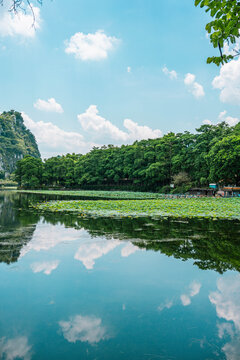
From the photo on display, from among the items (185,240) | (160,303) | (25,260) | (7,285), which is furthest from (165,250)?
(7,285)

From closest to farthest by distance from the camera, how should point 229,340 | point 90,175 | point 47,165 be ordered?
point 229,340
point 90,175
point 47,165

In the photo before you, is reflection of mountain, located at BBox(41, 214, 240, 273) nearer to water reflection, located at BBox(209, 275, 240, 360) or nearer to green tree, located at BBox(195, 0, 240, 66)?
water reflection, located at BBox(209, 275, 240, 360)

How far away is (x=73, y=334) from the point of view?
2.68 meters

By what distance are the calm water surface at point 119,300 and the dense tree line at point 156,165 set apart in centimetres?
2608

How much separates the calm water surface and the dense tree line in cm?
2608

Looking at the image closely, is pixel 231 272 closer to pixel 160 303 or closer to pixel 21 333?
pixel 160 303

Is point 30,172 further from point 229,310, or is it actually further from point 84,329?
point 229,310

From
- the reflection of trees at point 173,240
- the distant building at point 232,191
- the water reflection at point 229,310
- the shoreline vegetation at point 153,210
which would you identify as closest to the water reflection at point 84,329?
the water reflection at point 229,310

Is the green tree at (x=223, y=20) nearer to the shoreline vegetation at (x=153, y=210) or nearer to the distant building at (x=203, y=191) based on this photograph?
the shoreline vegetation at (x=153, y=210)

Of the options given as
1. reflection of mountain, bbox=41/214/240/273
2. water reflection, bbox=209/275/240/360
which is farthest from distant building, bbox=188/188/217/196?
water reflection, bbox=209/275/240/360

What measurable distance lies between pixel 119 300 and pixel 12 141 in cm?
16044

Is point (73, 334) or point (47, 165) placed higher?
point (47, 165)

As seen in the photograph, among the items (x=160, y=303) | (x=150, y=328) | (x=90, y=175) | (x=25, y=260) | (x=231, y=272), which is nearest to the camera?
(x=150, y=328)

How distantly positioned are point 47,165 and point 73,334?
6212cm
